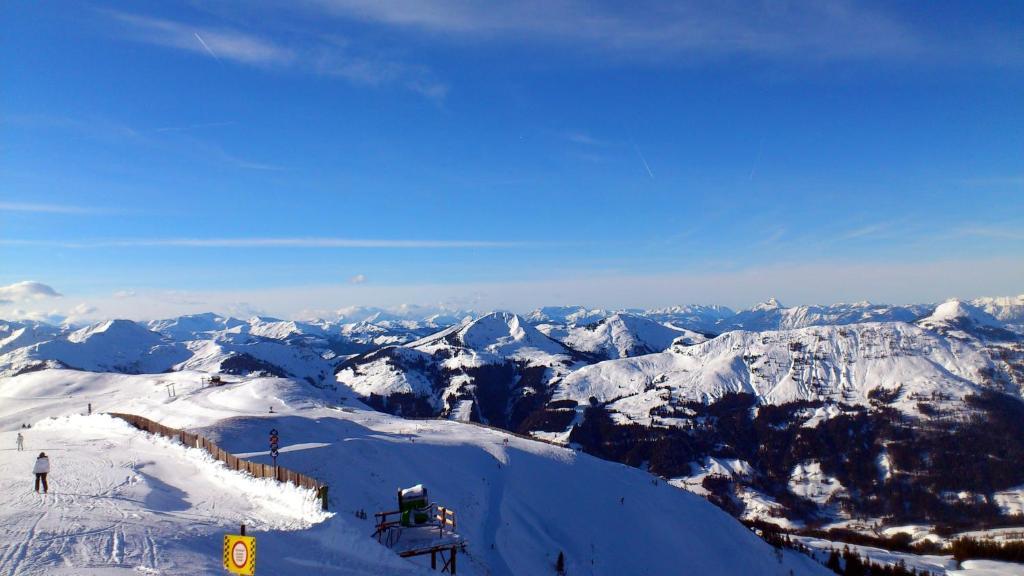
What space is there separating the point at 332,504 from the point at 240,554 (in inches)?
990

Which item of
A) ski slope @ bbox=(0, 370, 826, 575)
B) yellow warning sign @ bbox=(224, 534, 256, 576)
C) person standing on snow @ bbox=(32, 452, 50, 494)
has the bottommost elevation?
ski slope @ bbox=(0, 370, 826, 575)

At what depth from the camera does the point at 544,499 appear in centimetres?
6156

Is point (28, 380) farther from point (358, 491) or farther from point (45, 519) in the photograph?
point (45, 519)

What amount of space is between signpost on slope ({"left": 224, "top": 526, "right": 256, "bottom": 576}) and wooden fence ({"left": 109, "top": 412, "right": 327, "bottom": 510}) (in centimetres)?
1220

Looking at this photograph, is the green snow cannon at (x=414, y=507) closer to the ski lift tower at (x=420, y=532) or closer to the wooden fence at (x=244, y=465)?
the ski lift tower at (x=420, y=532)

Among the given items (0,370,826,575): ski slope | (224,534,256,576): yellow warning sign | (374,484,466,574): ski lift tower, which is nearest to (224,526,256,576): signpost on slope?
(224,534,256,576): yellow warning sign

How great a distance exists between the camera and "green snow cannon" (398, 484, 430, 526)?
27.6m

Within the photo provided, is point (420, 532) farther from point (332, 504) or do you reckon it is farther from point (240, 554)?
point (240, 554)

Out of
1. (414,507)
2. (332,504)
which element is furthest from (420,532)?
(332,504)

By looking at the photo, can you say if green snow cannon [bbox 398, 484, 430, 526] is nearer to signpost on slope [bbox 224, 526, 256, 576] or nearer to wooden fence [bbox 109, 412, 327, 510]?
wooden fence [bbox 109, 412, 327, 510]

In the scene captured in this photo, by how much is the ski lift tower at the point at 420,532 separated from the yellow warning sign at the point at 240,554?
13.2 metres

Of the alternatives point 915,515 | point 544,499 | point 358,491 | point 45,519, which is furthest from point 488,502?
point 915,515

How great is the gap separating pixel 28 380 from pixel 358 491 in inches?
6157

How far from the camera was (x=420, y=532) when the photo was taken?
27.0 m
